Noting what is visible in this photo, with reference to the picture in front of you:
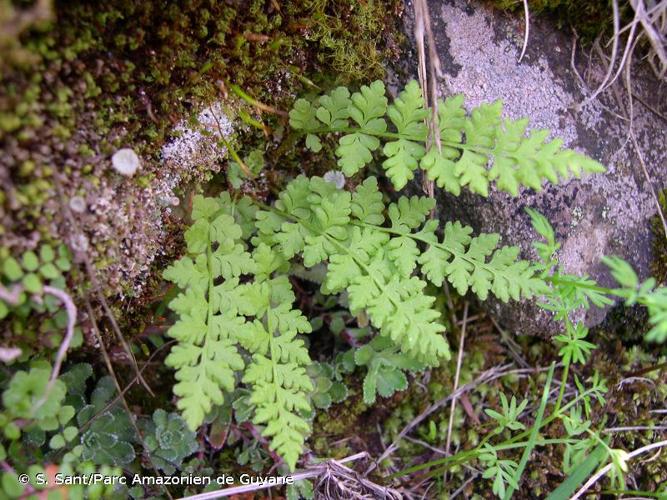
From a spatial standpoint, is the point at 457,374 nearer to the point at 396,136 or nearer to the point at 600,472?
the point at 600,472

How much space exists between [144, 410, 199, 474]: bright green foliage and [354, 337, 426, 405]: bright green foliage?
0.98 meters

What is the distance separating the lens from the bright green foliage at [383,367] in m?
3.18

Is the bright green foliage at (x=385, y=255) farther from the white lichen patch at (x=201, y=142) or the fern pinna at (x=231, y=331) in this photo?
the white lichen patch at (x=201, y=142)

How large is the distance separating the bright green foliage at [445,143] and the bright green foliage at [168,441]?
1540 mm

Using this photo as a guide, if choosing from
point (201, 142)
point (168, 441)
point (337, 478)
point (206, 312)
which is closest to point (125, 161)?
point (201, 142)

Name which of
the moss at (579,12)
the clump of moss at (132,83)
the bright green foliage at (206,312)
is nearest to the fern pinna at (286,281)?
the bright green foliage at (206,312)

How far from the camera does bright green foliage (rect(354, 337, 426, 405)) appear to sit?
3.18m

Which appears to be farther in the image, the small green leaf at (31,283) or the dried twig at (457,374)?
the dried twig at (457,374)

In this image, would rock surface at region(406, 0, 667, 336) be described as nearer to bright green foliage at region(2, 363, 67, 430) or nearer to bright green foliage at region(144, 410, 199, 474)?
bright green foliage at region(144, 410, 199, 474)

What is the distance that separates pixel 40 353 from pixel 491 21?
2.80m

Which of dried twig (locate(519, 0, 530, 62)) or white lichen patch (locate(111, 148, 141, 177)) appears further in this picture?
dried twig (locate(519, 0, 530, 62))

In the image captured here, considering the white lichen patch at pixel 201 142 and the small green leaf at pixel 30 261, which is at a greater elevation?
the white lichen patch at pixel 201 142

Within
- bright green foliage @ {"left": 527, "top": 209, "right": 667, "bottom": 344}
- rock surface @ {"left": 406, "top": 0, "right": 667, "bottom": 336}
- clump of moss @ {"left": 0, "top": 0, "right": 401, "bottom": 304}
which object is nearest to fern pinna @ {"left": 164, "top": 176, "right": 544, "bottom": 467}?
bright green foliage @ {"left": 527, "top": 209, "right": 667, "bottom": 344}

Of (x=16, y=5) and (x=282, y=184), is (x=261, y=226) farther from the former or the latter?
(x=16, y=5)
